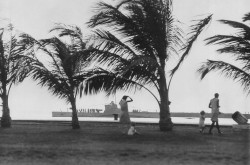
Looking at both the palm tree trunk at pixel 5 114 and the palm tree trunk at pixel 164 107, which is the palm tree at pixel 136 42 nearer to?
the palm tree trunk at pixel 164 107

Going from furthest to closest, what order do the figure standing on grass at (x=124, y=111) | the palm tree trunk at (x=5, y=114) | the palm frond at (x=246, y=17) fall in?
the palm tree trunk at (x=5, y=114) → the figure standing on grass at (x=124, y=111) → the palm frond at (x=246, y=17)

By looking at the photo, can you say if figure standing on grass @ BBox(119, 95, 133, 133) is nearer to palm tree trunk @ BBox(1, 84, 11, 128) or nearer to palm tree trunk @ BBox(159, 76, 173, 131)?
palm tree trunk @ BBox(159, 76, 173, 131)

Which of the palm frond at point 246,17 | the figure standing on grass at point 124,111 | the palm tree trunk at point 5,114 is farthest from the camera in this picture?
the palm tree trunk at point 5,114

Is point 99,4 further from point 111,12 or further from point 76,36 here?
point 76,36

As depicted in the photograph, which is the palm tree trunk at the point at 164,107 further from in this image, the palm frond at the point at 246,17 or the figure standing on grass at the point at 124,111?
the palm frond at the point at 246,17

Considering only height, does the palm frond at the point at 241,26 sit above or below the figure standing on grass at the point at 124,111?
above

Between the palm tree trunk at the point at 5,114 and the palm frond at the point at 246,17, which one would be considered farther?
the palm tree trunk at the point at 5,114

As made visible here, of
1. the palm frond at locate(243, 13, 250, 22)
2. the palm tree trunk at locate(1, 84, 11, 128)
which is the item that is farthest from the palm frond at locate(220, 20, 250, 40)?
the palm tree trunk at locate(1, 84, 11, 128)

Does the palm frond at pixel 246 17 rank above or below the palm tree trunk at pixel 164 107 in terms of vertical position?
above

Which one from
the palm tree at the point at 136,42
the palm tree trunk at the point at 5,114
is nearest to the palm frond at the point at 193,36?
the palm tree at the point at 136,42

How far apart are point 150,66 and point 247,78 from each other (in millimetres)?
3240

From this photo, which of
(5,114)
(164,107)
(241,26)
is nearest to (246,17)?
(241,26)

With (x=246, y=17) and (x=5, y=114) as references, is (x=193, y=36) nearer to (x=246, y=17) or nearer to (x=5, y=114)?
(x=246, y=17)

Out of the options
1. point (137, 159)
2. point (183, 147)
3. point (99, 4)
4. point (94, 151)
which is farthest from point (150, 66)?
point (137, 159)
